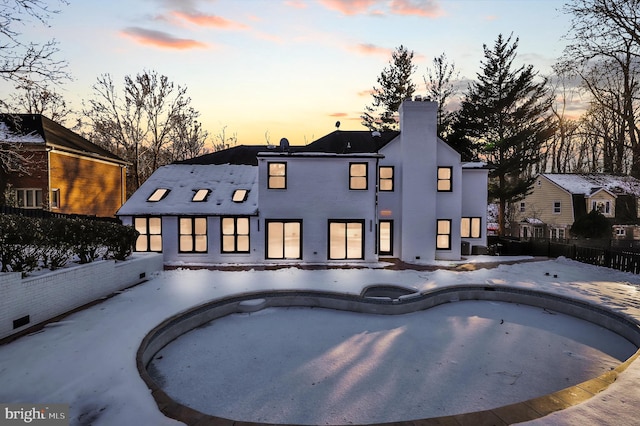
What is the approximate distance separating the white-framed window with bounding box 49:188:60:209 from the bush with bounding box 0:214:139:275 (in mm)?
14915

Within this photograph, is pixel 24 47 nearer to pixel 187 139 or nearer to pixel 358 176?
pixel 358 176

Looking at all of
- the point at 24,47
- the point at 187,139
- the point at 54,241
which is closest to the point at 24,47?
the point at 24,47

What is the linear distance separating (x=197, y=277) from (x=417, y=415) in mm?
11179

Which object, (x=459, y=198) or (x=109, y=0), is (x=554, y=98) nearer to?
(x=459, y=198)

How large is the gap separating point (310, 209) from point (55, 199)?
63.3 ft

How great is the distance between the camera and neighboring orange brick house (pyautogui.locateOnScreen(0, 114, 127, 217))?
22.2 m

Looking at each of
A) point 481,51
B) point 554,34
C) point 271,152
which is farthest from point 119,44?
point 481,51

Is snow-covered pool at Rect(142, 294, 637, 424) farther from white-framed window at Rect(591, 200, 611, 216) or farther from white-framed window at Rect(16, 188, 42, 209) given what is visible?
white-framed window at Rect(591, 200, 611, 216)

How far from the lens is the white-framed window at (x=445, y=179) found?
2009 centimetres

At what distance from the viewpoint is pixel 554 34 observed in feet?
54.9

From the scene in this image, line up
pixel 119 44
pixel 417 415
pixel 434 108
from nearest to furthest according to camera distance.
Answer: pixel 417 415 → pixel 119 44 → pixel 434 108

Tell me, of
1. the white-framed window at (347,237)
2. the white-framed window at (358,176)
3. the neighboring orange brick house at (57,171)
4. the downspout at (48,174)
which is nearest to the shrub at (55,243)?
the white-framed window at (347,237)

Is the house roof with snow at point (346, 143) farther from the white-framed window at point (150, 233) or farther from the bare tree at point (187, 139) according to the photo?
the bare tree at point (187, 139)

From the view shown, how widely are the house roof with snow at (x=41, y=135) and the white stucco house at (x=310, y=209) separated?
1028 centimetres
